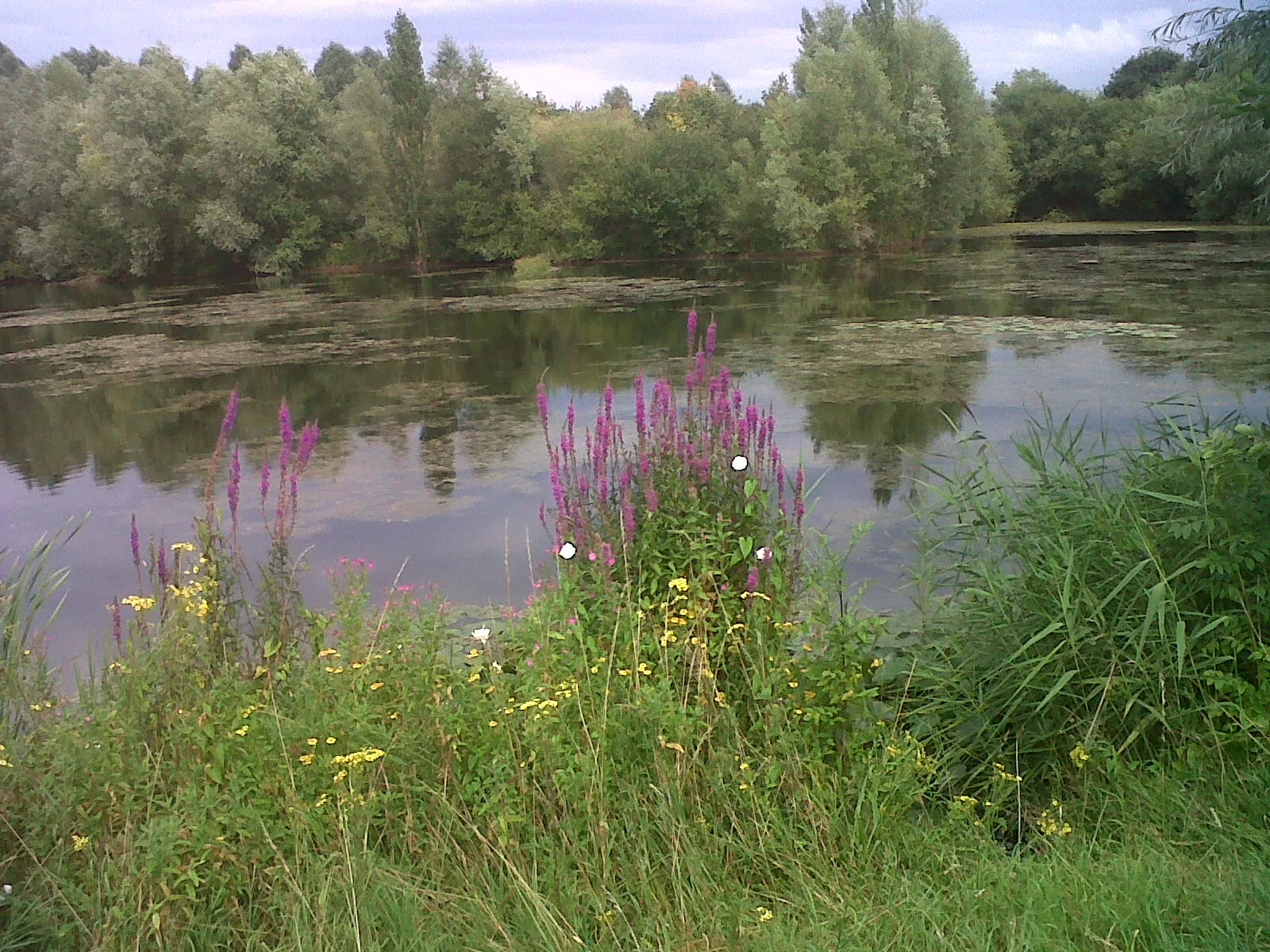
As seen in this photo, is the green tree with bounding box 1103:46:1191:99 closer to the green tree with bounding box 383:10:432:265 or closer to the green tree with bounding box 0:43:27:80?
the green tree with bounding box 383:10:432:265

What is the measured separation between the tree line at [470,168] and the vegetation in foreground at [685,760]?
84.1 ft

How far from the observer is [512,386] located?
36.1ft

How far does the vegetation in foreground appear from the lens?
207 centimetres

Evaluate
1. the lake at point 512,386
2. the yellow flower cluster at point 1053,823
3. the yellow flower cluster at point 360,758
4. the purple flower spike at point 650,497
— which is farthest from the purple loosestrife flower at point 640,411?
the yellow flower cluster at point 1053,823

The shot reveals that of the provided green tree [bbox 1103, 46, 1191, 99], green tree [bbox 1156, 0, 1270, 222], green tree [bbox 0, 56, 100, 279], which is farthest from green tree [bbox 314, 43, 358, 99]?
green tree [bbox 1156, 0, 1270, 222]

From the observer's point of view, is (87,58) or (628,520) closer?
(628,520)

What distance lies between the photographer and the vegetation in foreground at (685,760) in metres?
2.07

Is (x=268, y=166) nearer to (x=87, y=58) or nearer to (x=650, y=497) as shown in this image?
(x=650, y=497)

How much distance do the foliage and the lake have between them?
1226 millimetres

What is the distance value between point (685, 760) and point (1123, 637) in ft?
4.33

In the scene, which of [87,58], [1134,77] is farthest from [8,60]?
[1134,77]

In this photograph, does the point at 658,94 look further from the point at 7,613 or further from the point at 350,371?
the point at 7,613

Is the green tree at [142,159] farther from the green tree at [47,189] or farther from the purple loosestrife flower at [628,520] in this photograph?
the purple loosestrife flower at [628,520]

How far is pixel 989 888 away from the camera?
206 cm
